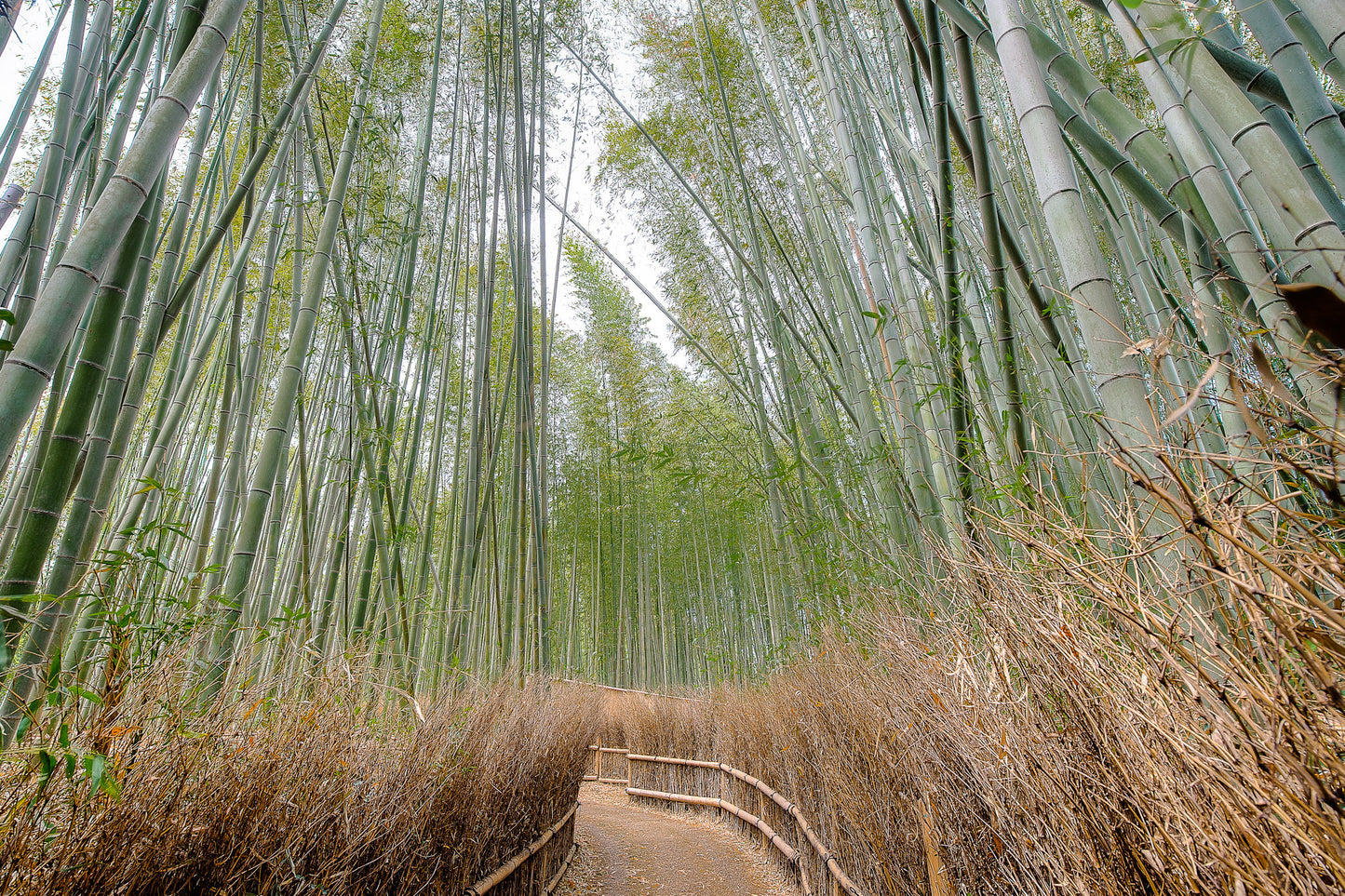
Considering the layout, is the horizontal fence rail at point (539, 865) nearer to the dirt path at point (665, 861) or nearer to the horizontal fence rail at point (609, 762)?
the dirt path at point (665, 861)

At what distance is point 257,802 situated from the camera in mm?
1076

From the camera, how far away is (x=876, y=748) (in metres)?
1.87

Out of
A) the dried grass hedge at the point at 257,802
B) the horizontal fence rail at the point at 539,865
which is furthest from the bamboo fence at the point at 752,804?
the dried grass hedge at the point at 257,802

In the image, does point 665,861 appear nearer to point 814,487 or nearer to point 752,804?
point 752,804

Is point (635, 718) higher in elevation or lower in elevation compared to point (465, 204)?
lower

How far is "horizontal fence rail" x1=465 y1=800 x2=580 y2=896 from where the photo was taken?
206 centimetres

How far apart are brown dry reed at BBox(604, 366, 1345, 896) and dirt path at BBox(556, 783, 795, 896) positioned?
58.3 inches

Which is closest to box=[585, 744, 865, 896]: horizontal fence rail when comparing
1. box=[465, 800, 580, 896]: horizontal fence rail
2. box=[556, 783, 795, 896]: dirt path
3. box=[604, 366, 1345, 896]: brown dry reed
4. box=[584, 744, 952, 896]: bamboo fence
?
box=[584, 744, 952, 896]: bamboo fence

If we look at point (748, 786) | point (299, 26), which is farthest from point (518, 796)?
point (299, 26)

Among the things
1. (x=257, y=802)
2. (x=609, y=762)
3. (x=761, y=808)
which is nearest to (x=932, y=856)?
(x=257, y=802)

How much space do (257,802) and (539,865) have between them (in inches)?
79.0

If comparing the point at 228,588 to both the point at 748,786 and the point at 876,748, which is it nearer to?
the point at 876,748

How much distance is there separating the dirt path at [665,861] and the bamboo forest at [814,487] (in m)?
0.08

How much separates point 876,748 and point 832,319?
1953 mm
